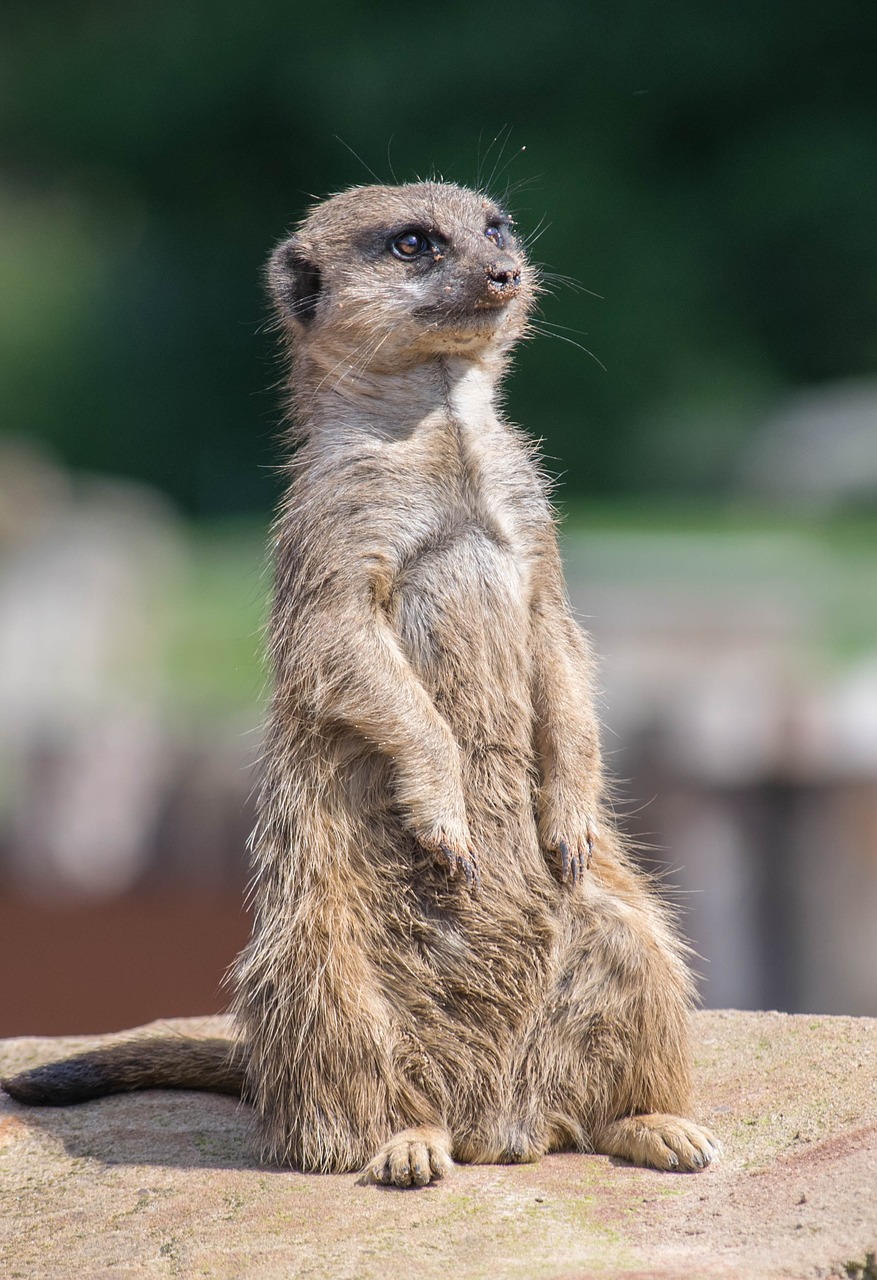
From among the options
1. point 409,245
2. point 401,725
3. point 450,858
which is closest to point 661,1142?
point 450,858

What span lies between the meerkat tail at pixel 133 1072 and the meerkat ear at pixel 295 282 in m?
1.70

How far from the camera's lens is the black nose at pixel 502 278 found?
3445mm

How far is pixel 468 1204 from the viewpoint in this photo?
308 centimetres

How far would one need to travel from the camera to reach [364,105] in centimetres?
1992

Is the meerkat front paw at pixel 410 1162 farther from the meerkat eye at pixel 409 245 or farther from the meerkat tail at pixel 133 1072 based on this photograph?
the meerkat eye at pixel 409 245

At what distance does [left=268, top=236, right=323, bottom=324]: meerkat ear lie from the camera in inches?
148

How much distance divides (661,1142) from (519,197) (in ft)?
48.4

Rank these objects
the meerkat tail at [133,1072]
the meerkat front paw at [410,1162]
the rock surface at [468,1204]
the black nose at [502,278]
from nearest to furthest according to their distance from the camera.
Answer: the rock surface at [468,1204] < the meerkat front paw at [410,1162] < the black nose at [502,278] < the meerkat tail at [133,1072]

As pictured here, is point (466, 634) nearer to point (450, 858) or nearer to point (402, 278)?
point (450, 858)

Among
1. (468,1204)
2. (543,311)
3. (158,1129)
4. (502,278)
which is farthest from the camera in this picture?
(543,311)

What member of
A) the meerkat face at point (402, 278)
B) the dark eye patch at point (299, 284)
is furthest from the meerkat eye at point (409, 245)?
the dark eye patch at point (299, 284)

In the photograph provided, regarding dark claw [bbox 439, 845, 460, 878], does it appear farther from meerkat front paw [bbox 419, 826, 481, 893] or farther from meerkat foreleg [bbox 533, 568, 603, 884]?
meerkat foreleg [bbox 533, 568, 603, 884]

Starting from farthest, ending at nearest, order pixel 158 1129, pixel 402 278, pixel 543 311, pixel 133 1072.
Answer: pixel 543 311 < pixel 133 1072 < pixel 158 1129 < pixel 402 278

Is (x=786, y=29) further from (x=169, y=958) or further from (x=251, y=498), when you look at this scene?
(x=169, y=958)
